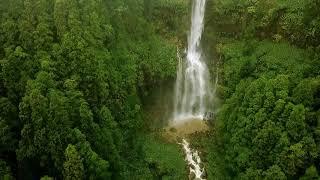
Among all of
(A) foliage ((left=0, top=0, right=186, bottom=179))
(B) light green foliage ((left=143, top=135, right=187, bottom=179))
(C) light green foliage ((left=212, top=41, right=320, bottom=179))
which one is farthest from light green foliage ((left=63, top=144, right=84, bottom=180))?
(C) light green foliage ((left=212, top=41, right=320, bottom=179))

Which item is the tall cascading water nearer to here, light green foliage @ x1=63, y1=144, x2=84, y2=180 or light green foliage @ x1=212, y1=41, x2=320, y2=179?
light green foliage @ x1=212, y1=41, x2=320, y2=179

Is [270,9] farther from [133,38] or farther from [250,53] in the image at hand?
[133,38]

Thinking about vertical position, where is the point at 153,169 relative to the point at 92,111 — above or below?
below

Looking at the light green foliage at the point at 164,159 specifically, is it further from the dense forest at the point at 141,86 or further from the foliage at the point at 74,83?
the foliage at the point at 74,83

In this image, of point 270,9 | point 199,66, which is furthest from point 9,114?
point 270,9

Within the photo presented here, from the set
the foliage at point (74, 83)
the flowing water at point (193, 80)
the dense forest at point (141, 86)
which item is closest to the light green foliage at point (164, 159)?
the dense forest at point (141, 86)

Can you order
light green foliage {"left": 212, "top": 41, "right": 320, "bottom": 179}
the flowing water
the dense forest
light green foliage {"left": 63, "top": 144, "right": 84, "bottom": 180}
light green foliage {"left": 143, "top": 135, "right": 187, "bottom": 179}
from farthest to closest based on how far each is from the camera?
the flowing water → light green foliage {"left": 143, "top": 135, "right": 187, "bottom": 179} → light green foliage {"left": 212, "top": 41, "right": 320, "bottom": 179} → the dense forest → light green foliage {"left": 63, "top": 144, "right": 84, "bottom": 180}
